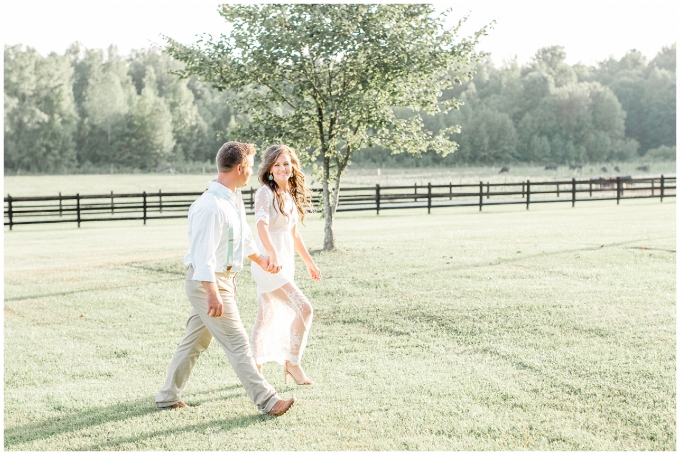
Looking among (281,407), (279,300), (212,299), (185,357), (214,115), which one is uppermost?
(214,115)

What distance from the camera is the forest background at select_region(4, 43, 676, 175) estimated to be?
76125 millimetres

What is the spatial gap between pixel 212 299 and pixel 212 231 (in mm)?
461

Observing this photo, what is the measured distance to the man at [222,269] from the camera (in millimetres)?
4961

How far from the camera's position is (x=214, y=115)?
9488 cm

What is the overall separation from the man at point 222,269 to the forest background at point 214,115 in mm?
67977

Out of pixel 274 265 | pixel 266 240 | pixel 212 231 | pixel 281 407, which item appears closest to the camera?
pixel 212 231

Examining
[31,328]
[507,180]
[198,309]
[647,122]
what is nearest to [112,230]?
[31,328]

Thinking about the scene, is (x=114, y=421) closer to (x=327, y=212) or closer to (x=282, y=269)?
(x=282, y=269)

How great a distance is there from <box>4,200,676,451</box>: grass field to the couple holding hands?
29 cm

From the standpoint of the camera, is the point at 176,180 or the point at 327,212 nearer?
the point at 327,212

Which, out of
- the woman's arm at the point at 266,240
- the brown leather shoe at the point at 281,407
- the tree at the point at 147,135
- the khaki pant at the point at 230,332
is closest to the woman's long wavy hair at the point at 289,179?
the woman's arm at the point at 266,240

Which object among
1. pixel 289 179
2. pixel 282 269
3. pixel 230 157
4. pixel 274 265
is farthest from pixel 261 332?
pixel 230 157

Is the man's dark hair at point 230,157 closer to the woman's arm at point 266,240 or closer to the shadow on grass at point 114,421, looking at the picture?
the woman's arm at point 266,240

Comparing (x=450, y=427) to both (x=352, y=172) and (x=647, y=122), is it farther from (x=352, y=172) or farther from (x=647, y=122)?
(x=647, y=122)
